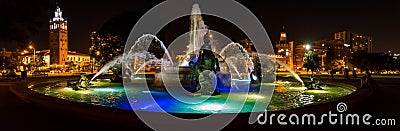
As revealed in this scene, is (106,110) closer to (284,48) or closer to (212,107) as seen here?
(212,107)

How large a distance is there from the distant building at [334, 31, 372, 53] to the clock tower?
121582 millimetres

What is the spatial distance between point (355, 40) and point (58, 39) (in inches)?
5372

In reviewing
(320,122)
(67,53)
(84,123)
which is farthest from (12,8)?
(67,53)

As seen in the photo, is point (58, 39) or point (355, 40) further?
point (355, 40)

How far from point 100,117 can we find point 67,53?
14708cm

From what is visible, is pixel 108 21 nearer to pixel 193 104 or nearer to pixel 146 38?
pixel 146 38

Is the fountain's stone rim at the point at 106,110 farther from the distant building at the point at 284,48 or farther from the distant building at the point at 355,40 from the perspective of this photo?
the distant building at the point at 355,40

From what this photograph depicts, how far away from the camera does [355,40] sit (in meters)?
164

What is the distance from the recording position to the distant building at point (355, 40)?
158m

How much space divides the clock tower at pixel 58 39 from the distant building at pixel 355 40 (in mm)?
121582

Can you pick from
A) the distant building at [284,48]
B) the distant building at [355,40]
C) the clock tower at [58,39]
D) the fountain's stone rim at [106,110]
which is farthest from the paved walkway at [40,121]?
the distant building at [355,40]

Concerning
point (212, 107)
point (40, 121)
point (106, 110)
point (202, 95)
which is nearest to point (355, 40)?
point (202, 95)

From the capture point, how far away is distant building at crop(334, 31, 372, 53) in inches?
6240

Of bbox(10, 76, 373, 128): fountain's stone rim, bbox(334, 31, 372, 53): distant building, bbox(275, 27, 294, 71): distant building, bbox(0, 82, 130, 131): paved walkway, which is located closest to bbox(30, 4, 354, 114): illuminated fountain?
bbox(10, 76, 373, 128): fountain's stone rim
